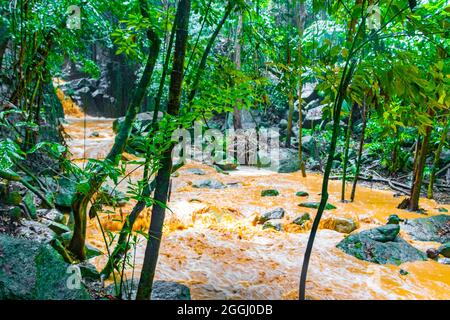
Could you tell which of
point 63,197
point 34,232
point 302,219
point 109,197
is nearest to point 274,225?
point 302,219

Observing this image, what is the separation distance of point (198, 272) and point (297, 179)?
19.8 feet

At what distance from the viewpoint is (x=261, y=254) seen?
A: 12.8ft

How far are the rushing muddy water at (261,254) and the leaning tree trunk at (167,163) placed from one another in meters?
0.23

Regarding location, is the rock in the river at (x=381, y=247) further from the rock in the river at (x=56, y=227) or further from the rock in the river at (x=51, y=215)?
the rock in the river at (x=51, y=215)

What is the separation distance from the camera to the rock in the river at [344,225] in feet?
15.7

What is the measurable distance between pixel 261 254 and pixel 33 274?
267 cm

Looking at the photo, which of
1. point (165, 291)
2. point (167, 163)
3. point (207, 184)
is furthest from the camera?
point (207, 184)

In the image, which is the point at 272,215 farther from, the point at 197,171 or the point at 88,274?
the point at 197,171

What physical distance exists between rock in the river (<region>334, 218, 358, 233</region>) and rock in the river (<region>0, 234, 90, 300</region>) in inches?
152

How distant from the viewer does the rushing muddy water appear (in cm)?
304
